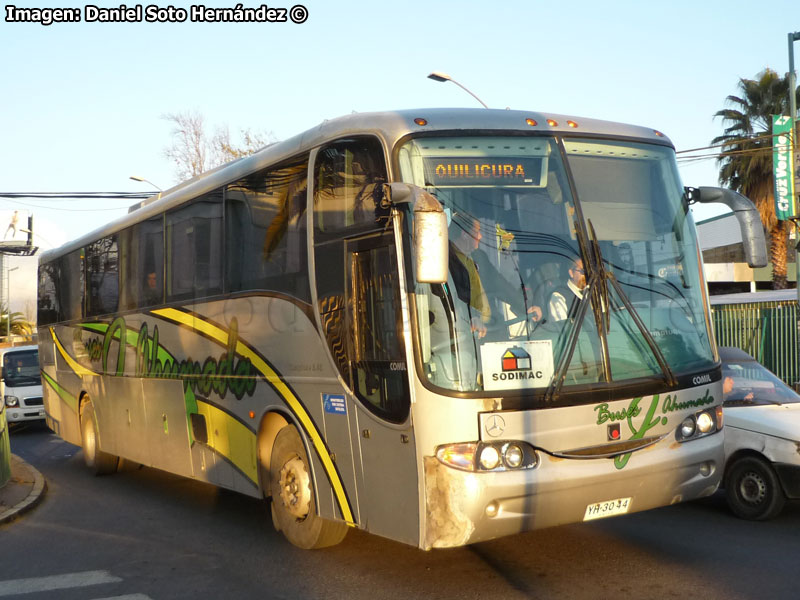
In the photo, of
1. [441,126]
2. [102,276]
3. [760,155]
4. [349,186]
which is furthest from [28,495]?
[760,155]

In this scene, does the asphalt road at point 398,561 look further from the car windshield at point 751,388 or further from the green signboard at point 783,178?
the green signboard at point 783,178

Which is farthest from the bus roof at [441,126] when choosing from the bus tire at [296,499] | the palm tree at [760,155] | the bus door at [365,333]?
the palm tree at [760,155]

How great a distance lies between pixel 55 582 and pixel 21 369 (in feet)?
51.6

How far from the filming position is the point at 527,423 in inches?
243

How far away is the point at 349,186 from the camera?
7039mm

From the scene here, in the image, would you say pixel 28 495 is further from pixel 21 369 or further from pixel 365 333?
pixel 21 369

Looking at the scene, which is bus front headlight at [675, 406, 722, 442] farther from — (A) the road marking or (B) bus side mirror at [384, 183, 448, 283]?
(A) the road marking

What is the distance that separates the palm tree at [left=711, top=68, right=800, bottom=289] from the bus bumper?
97.6 feet

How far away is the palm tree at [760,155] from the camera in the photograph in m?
34.0

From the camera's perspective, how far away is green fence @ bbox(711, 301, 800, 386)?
21766 millimetres

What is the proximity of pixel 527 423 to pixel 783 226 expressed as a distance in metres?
31.7

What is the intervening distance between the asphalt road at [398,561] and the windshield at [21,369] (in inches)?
479

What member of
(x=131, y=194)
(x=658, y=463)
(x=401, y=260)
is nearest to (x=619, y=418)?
(x=658, y=463)

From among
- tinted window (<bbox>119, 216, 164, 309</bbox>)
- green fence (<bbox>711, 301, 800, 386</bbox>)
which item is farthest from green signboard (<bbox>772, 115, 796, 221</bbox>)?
tinted window (<bbox>119, 216, 164, 309</bbox>)
